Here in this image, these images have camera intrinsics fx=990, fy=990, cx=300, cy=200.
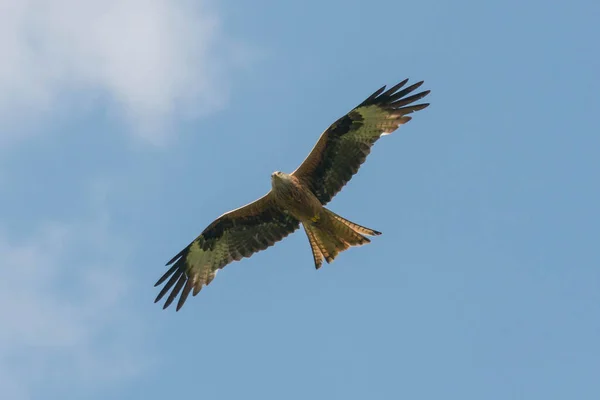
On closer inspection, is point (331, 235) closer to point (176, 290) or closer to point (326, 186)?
point (326, 186)

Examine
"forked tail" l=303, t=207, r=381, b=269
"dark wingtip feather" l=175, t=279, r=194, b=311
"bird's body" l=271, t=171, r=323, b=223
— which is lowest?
"forked tail" l=303, t=207, r=381, b=269

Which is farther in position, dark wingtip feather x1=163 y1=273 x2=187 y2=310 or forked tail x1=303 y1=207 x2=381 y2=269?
dark wingtip feather x1=163 y1=273 x2=187 y2=310

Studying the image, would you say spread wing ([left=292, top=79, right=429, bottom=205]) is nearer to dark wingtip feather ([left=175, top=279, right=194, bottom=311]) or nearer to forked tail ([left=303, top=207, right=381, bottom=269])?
forked tail ([left=303, top=207, right=381, bottom=269])

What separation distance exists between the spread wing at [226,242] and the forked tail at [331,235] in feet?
1.85

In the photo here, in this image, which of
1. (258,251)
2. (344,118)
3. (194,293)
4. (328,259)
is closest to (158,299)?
(194,293)

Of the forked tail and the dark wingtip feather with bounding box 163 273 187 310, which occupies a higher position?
the dark wingtip feather with bounding box 163 273 187 310

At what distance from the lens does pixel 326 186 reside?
48.8ft

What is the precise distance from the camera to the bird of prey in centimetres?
1450

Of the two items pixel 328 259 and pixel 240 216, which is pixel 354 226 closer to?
pixel 328 259

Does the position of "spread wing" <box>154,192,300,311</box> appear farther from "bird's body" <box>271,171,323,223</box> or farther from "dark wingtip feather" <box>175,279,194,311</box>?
"bird's body" <box>271,171,323,223</box>

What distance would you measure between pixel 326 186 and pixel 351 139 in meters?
0.80

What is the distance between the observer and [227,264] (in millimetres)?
15672

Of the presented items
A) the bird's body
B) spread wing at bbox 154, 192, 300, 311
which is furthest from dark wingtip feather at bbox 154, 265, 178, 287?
the bird's body

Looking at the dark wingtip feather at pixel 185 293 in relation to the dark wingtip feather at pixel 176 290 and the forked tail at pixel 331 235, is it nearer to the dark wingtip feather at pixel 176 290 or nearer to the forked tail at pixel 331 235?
the dark wingtip feather at pixel 176 290
